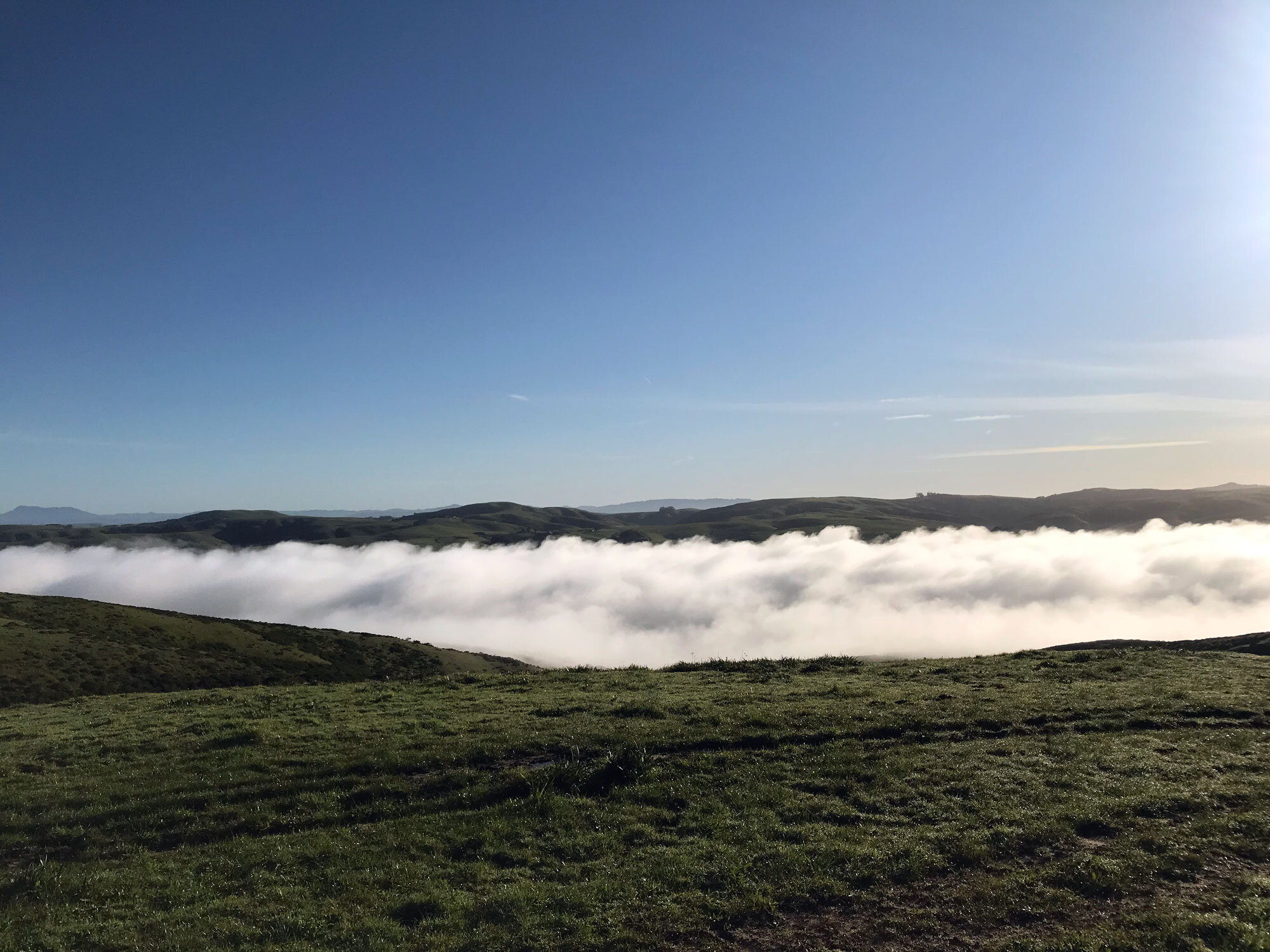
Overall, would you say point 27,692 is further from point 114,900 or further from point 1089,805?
point 1089,805

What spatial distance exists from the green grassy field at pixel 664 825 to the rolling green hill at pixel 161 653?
2757cm

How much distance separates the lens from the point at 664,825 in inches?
676

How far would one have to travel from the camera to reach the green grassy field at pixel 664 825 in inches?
500

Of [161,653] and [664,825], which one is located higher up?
[664,825]

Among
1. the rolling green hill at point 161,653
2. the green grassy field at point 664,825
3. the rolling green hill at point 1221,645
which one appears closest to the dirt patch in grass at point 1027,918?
the green grassy field at point 664,825

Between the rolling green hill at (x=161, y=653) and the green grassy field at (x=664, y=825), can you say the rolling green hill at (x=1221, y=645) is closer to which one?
the green grassy field at (x=664, y=825)

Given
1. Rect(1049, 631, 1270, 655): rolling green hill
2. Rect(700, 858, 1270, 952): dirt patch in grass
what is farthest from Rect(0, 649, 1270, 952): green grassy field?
Rect(1049, 631, 1270, 655): rolling green hill

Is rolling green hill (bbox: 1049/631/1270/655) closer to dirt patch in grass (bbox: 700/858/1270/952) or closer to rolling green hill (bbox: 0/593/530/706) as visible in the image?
dirt patch in grass (bbox: 700/858/1270/952)

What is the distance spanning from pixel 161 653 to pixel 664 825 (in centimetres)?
7085

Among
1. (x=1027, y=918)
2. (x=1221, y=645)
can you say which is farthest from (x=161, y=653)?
(x=1221, y=645)

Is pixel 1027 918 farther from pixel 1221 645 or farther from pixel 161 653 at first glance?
pixel 161 653

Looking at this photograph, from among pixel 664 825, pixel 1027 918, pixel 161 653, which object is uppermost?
pixel 1027 918

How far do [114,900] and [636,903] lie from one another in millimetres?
11191

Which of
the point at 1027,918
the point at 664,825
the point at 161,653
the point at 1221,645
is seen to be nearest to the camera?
the point at 1027,918
